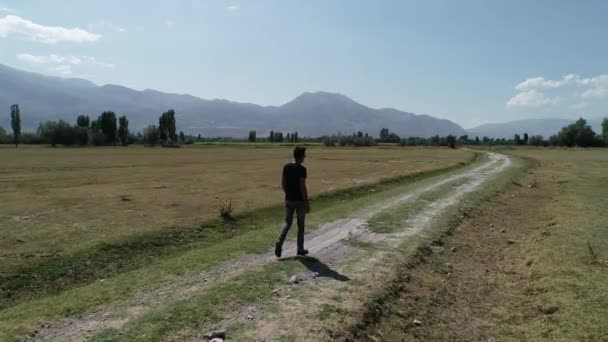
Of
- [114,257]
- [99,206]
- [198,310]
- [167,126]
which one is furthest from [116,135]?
[198,310]

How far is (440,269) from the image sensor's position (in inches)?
492

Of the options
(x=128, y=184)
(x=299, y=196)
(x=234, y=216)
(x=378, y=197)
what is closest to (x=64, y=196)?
(x=128, y=184)

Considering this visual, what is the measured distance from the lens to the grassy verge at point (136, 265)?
9109 mm

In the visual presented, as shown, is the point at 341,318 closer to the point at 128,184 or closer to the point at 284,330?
the point at 284,330

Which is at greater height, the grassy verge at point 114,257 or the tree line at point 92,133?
the tree line at point 92,133

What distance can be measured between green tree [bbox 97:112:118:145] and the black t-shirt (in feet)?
579

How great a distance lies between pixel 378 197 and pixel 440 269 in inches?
552

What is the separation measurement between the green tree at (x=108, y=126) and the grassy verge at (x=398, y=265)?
171192 mm

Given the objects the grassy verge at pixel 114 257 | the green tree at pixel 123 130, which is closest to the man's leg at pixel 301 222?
the grassy verge at pixel 114 257

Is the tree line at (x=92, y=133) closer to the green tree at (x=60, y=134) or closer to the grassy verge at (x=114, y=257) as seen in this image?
the green tree at (x=60, y=134)

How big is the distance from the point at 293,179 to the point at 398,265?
344 centimetres

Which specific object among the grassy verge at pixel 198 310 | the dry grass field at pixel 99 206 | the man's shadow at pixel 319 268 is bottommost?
the dry grass field at pixel 99 206

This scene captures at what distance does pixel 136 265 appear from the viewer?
46.4ft

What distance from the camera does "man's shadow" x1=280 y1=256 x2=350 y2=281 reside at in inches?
416
